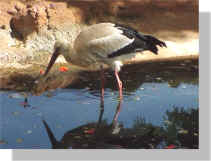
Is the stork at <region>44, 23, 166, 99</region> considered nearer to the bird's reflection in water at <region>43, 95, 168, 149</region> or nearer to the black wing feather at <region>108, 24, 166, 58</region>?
the black wing feather at <region>108, 24, 166, 58</region>

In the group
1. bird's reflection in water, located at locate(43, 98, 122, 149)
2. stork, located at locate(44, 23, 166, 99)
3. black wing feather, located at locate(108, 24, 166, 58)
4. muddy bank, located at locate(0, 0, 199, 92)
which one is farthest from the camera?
muddy bank, located at locate(0, 0, 199, 92)

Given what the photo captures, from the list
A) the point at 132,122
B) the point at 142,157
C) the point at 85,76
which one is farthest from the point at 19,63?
the point at 142,157

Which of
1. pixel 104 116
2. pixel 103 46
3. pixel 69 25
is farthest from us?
pixel 69 25

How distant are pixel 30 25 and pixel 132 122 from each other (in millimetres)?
2864

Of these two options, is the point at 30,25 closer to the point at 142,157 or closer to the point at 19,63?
the point at 19,63

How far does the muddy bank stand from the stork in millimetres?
1045

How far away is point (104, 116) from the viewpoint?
13.2 feet

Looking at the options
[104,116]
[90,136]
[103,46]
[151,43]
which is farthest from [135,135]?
[151,43]

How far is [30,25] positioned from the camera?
6.06 metres

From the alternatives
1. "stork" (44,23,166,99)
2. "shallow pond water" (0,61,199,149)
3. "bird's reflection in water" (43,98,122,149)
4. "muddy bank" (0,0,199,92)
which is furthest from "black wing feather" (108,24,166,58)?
"muddy bank" (0,0,199,92)

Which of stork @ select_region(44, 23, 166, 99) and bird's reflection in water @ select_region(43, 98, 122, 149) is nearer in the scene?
bird's reflection in water @ select_region(43, 98, 122, 149)

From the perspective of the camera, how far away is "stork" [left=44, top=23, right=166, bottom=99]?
4.09 metres

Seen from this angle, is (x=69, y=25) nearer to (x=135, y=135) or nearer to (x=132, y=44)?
(x=132, y=44)

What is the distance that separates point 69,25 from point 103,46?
7.77 ft
